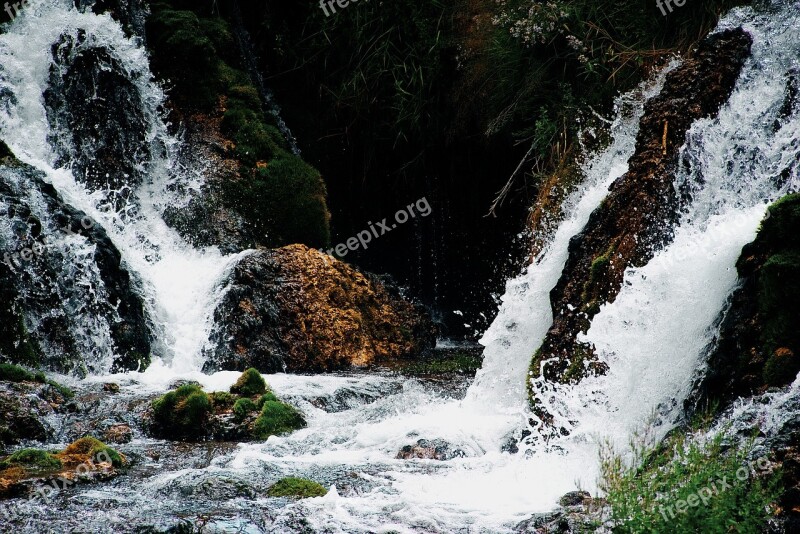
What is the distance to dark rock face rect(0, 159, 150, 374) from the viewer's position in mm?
9375

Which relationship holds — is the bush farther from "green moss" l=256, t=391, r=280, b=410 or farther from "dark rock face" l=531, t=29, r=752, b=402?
"green moss" l=256, t=391, r=280, b=410

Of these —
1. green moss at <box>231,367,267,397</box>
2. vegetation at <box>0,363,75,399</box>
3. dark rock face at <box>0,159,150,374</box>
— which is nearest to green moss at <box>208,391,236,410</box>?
green moss at <box>231,367,267,397</box>

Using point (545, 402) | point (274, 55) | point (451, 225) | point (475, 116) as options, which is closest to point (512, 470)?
point (545, 402)

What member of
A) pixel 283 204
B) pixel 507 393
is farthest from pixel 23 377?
pixel 283 204

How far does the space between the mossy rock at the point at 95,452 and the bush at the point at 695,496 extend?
380cm

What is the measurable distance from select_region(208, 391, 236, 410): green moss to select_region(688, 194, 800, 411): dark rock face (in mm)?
4412

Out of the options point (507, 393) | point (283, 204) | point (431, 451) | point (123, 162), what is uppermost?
point (123, 162)

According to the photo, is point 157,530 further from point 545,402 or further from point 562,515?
point 545,402

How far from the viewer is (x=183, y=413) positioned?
773 centimetres

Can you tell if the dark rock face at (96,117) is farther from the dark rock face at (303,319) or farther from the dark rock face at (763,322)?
the dark rock face at (763,322)

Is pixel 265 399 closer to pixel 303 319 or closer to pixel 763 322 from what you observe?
pixel 303 319

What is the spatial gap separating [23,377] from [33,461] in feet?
7.55

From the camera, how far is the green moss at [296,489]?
549 cm

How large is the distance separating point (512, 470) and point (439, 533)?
143cm
